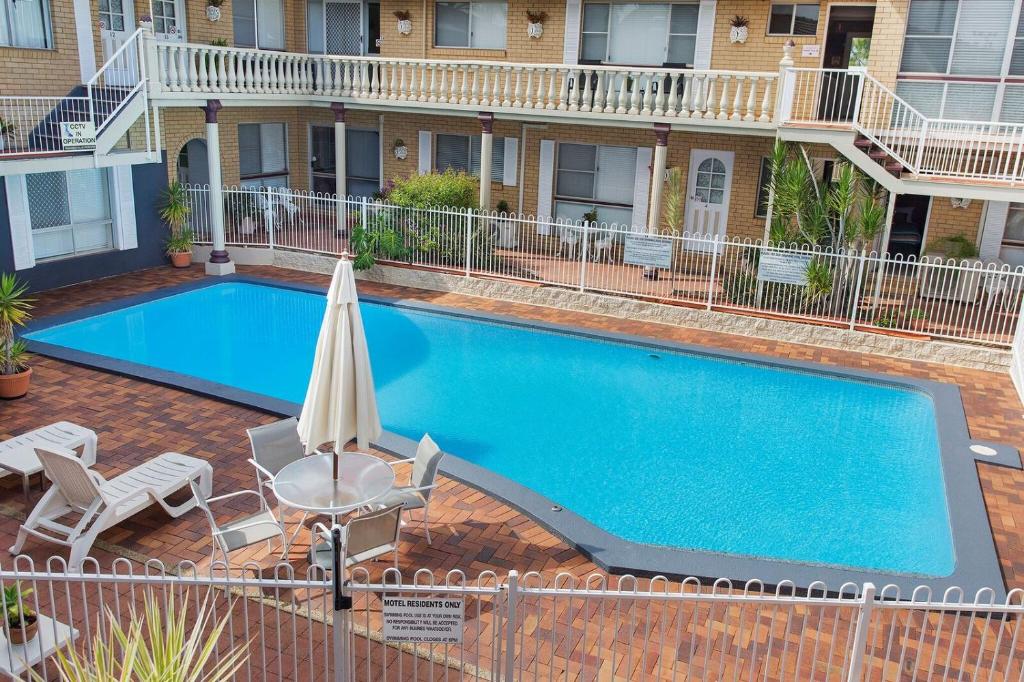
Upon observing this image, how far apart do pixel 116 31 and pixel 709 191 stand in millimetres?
13010

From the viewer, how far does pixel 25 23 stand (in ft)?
49.4

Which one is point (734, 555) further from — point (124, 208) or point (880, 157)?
point (124, 208)

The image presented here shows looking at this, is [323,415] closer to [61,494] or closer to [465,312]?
[61,494]

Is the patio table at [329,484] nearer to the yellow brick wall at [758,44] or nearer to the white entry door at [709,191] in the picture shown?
the white entry door at [709,191]

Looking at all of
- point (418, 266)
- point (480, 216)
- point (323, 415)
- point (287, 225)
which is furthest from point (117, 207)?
point (323, 415)

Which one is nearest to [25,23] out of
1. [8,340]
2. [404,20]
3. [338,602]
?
[8,340]

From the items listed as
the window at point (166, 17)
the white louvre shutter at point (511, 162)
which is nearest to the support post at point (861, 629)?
the white louvre shutter at point (511, 162)

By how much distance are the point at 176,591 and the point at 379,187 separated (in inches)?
693

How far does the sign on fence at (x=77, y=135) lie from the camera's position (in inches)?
535

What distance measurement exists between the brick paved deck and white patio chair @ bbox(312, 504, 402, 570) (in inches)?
12.3

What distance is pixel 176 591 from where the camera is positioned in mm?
6809

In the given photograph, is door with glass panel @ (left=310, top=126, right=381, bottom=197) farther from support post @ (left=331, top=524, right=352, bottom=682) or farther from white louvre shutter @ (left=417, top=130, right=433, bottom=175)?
support post @ (left=331, top=524, right=352, bottom=682)

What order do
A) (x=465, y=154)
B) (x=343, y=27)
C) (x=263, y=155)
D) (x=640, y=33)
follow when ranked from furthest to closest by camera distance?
(x=263, y=155) < (x=343, y=27) < (x=465, y=154) < (x=640, y=33)

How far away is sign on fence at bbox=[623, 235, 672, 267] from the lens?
15859mm
